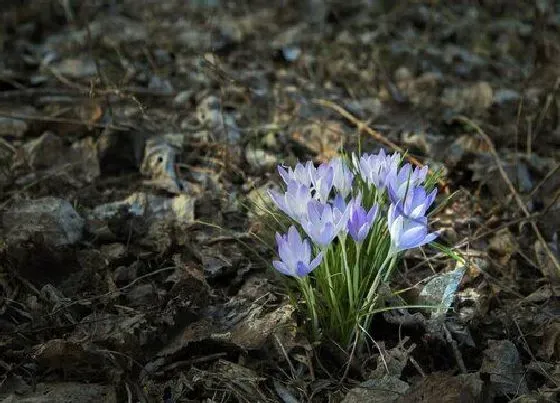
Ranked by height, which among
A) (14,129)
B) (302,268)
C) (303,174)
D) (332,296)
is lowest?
(14,129)

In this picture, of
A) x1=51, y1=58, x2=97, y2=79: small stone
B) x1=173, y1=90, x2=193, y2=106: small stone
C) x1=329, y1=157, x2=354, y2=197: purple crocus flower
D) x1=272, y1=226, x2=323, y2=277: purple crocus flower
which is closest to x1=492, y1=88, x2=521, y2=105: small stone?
x1=173, y1=90, x2=193, y2=106: small stone

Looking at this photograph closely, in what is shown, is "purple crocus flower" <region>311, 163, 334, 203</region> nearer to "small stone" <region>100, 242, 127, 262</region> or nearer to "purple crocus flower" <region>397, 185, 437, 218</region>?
"purple crocus flower" <region>397, 185, 437, 218</region>

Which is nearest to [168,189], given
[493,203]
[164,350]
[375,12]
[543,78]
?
[164,350]

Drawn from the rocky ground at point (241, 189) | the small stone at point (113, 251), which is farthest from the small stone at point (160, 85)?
the small stone at point (113, 251)

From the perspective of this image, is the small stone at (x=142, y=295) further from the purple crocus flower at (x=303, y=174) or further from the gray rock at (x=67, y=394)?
the purple crocus flower at (x=303, y=174)

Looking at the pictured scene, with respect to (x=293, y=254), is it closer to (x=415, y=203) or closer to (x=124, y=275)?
(x=415, y=203)

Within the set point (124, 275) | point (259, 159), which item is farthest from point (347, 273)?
point (259, 159)
